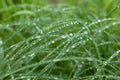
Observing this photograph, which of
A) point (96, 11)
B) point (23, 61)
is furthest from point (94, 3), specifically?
point (23, 61)

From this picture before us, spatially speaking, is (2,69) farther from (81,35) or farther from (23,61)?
(81,35)

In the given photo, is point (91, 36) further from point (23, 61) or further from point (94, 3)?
point (94, 3)

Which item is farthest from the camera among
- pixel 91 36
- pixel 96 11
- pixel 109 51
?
pixel 96 11

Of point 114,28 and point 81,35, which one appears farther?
point 114,28

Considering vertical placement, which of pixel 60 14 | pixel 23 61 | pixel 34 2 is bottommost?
pixel 23 61

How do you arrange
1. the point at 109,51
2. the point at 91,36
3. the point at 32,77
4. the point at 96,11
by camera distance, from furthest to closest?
the point at 96,11 → the point at 109,51 → the point at 91,36 → the point at 32,77

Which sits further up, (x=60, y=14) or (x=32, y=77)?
(x=60, y=14)
